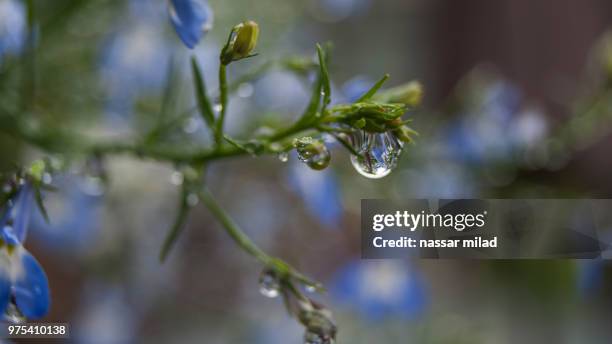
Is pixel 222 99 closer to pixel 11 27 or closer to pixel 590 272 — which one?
pixel 11 27

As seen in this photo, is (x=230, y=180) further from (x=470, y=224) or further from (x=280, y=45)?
(x=470, y=224)

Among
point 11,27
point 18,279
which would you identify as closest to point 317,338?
point 18,279

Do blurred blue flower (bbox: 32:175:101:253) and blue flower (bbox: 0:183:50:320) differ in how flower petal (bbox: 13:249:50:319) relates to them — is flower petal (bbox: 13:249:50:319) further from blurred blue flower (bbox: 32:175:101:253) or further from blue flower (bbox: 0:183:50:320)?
blurred blue flower (bbox: 32:175:101:253)

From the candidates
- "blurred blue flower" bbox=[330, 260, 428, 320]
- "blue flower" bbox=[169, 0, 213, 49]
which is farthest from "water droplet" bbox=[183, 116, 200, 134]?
"blurred blue flower" bbox=[330, 260, 428, 320]

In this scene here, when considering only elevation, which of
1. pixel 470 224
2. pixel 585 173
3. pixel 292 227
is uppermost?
pixel 585 173

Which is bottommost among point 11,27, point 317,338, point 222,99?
point 317,338

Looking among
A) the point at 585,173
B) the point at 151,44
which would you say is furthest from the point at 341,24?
the point at 151,44

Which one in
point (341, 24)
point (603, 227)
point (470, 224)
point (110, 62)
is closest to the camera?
point (470, 224)
